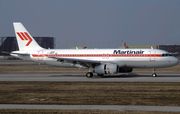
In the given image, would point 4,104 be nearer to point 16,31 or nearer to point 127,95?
point 127,95

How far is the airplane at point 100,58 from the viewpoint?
111ft

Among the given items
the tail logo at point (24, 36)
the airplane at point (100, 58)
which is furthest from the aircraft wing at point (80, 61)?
the tail logo at point (24, 36)

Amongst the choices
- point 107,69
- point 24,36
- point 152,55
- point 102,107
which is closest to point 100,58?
point 107,69

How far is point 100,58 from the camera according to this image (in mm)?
35531

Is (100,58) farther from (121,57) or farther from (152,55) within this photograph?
(152,55)

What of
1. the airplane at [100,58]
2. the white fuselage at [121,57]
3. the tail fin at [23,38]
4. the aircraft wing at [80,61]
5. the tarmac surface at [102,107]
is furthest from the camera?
the tail fin at [23,38]

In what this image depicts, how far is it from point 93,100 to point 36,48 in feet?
78.5

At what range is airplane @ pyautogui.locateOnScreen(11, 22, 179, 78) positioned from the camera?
3380 centimetres

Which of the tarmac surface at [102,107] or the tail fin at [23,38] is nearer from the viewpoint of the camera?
the tarmac surface at [102,107]

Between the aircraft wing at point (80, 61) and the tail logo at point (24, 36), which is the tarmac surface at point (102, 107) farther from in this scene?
the tail logo at point (24, 36)

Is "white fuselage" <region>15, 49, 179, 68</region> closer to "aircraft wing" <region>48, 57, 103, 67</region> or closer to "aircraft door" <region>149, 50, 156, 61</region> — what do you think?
"aircraft door" <region>149, 50, 156, 61</region>

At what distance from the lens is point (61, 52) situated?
37500mm

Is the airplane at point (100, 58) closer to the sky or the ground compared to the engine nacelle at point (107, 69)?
closer to the sky

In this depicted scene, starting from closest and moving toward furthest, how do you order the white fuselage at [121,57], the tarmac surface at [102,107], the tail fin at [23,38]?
the tarmac surface at [102,107]
the white fuselage at [121,57]
the tail fin at [23,38]
